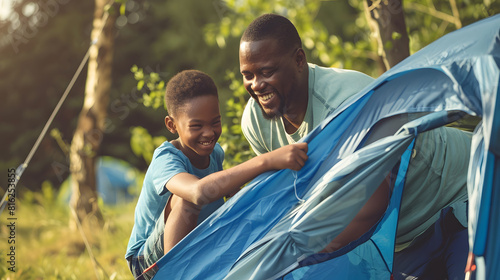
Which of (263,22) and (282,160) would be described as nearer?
(282,160)

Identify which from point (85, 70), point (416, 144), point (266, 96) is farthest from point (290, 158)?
point (85, 70)

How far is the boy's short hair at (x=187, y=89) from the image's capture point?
2.43 metres

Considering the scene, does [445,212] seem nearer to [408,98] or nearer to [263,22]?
[408,98]

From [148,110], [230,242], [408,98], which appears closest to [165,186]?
[230,242]

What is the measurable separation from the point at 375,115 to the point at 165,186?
84cm

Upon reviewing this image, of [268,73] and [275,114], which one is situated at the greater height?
[268,73]

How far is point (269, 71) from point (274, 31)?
16cm

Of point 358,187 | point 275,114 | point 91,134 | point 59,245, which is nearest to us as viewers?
point 358,187

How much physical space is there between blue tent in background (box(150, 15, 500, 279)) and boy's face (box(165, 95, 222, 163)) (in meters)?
0.42

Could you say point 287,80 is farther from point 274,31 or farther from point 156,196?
point 156,196

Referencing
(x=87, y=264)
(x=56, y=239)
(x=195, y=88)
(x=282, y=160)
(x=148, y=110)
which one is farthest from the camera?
(x=148, y=110)

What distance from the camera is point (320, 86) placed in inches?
92.3

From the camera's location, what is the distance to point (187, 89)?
2.43 m

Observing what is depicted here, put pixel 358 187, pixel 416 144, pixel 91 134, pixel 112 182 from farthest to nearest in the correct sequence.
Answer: pixel 112 182 < pixel 91 134 < pixel 416 144 < pixel 358 187
